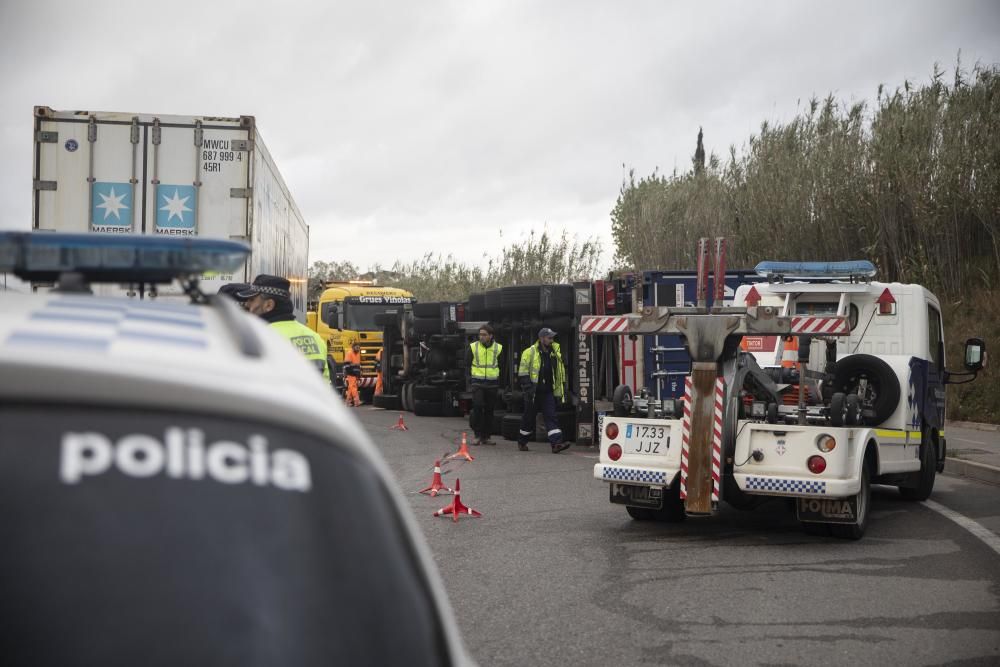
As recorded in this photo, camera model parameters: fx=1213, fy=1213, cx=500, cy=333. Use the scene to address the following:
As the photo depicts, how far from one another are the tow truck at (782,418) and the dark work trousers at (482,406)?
714 centimetres

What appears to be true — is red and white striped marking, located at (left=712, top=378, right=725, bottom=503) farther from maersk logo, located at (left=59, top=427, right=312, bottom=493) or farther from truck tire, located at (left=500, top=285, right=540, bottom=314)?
truck tire, located at (left=500, top=285, right=540, bottom=314)

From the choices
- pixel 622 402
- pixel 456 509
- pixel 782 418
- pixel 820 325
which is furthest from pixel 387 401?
pixel 820 325

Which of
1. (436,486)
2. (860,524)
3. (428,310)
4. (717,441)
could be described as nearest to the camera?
(717,441)

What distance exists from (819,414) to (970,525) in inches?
71.4

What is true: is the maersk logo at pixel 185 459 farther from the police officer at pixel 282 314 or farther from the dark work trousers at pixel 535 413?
the dark work trousers at pixel 535 413

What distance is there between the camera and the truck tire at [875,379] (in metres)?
11.1

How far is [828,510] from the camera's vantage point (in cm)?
959

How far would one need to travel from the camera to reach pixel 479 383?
1872 cm

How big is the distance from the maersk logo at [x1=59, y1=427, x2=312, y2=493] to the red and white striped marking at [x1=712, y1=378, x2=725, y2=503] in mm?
7856

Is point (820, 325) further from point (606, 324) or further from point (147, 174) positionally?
point (147, 174)

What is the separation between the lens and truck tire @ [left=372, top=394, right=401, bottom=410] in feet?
93.4

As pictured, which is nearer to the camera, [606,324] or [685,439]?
[685,439]

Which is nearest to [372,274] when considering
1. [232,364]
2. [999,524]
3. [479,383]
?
[479,383]

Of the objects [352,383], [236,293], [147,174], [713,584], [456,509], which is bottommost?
[713,584]
